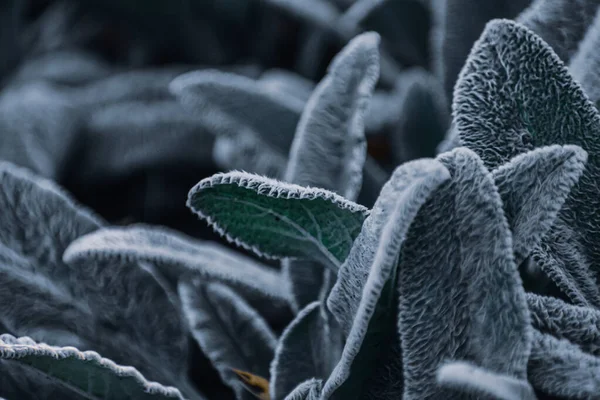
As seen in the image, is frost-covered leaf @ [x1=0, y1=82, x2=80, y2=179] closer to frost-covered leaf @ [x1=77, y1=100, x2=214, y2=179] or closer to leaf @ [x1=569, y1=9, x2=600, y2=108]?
frost-covered leaf @ [x1=77, y1=100, x2=214, y2=179]

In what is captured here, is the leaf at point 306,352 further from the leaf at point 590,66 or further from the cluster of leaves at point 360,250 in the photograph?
the leaf at point 590,66

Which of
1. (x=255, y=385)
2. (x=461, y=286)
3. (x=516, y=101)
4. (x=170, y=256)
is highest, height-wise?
(x=516, y=101)

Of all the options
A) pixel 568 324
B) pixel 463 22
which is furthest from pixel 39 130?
pixel 568 324

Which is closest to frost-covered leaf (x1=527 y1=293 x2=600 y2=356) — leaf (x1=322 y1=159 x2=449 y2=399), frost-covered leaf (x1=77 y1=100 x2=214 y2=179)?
leaf (x1=322 y1=159 x2=449 y2=399)

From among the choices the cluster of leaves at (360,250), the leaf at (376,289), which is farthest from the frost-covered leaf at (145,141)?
the leaf at (376,289)

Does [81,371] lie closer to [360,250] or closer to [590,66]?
[360,250]

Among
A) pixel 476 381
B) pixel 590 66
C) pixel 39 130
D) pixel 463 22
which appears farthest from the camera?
pixel 39 130

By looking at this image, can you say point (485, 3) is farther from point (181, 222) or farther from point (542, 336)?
point (181, 222)
